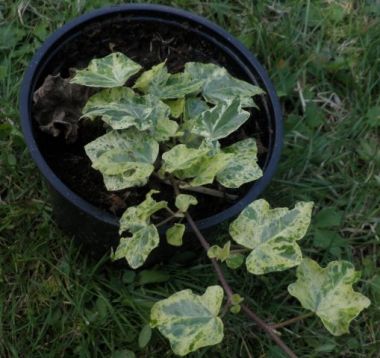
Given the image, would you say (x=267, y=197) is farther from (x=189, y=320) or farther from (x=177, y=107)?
(x=189, y=320)

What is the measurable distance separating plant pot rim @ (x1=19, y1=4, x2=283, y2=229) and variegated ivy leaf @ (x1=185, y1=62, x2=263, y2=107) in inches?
3.4

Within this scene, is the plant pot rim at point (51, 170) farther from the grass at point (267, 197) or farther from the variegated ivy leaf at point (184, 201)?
the grass at point (267, 197)

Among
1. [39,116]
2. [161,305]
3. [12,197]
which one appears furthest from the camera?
[12,197]

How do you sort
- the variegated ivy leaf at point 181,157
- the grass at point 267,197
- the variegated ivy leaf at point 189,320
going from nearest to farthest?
the variegated ivy leaf at point 189,320 < the variegated ivy leaf at point 181,157 < the grass at point 267,197

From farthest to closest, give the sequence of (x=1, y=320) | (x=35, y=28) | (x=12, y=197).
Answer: (x=35, y=28) → (x=12, y=197) → (x=1, y=320)

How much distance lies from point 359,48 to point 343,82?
0.10m

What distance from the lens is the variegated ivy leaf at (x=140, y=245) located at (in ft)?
3.53

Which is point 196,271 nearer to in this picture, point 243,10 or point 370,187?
point 370,187

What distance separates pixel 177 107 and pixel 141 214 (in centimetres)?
24

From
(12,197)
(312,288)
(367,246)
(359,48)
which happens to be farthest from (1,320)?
(359,48)

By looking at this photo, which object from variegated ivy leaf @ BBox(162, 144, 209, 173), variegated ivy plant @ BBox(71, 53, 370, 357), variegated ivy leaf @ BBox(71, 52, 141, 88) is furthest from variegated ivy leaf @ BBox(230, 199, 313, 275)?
variegated ivy leaf @ BBox(71, 52, 141, 88)

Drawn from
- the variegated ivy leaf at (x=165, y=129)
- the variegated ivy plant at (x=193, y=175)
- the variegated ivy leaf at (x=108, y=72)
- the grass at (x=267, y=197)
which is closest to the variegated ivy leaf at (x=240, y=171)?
the variegated ivy plant at (x=193, y=175)

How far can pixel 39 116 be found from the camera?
1.27 meters

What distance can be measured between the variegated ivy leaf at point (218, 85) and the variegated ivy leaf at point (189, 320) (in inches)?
15.5
